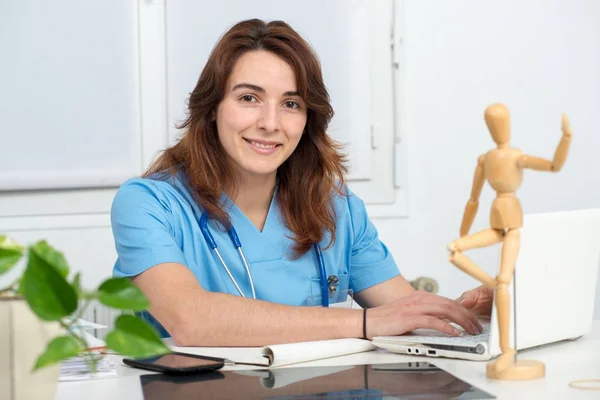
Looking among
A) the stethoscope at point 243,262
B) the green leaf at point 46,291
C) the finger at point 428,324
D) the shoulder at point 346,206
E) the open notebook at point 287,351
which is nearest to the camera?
the green leaf at point 46,291

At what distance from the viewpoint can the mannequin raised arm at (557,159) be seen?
1.13 m

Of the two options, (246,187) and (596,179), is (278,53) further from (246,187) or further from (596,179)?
(596,179)

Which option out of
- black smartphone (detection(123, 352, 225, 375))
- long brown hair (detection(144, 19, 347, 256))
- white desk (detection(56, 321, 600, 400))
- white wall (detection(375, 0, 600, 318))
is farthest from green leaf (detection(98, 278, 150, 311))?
white wall (detection(375, 0, 600, 318))

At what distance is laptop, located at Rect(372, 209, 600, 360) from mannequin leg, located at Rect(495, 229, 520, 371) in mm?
44

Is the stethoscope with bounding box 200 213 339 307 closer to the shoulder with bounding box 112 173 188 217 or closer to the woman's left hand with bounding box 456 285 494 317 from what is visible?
the shoulder with bounding box 112 173 188 217

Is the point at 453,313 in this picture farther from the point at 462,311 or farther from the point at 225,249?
the point at 225,249

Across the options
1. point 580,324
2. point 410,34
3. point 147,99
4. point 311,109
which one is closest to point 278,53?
point 311,109

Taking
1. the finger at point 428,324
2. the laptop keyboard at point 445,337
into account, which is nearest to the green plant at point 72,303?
the laptop keyboard at point 445,337

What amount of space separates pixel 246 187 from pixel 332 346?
0.61 m

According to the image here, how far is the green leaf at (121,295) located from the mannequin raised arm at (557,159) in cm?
62

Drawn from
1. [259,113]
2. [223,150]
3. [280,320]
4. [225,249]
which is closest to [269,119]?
[259,113]

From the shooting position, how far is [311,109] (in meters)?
2.03

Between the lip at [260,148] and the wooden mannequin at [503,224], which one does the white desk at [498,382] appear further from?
the lip at [260,148]

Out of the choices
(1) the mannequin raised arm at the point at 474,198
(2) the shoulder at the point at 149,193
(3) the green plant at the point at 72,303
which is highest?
(2) the shoulder at the point at 149,193
